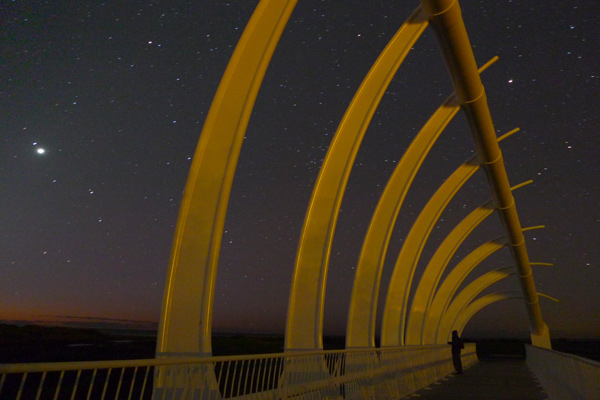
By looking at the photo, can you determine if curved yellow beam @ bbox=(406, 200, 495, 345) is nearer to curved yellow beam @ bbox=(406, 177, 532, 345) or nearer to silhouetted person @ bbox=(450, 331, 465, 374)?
curved yellow beam @ bbox=(406, 177, 532, 345)

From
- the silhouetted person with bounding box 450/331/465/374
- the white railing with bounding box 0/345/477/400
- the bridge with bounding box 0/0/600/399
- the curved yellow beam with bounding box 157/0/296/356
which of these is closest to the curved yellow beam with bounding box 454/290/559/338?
the silhouetted person with bounding box 450/331/465/374

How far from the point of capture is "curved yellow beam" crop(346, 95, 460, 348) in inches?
589

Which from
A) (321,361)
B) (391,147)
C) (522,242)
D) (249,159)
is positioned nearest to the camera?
(321,361)

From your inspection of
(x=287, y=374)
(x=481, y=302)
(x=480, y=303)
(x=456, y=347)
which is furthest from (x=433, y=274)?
(x=480, y=303)

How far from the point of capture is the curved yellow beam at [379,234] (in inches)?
589

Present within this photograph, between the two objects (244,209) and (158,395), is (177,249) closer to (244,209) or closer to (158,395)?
(158,395)

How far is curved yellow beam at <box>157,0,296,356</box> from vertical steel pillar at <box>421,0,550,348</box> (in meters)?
3.44

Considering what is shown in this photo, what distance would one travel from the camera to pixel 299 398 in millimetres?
7480

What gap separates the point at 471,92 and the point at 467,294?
90.4ft

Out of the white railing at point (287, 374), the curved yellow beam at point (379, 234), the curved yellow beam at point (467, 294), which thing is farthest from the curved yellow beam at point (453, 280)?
the curved yellow beam at point (379, 234)

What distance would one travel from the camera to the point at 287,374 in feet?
26.0

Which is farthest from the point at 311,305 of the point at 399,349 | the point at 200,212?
the point at 200,212

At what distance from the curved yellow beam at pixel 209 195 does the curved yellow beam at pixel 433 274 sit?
18.1m

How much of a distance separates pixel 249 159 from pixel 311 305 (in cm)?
686
